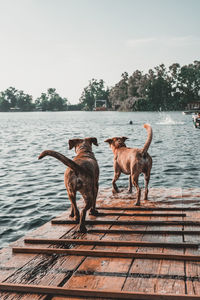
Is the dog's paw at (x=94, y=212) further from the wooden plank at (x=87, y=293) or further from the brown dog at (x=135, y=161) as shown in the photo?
the wooden plank at (x=87, y=293)

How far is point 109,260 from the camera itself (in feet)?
13.4

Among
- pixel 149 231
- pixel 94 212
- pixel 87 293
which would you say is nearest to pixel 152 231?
pixel 149 231

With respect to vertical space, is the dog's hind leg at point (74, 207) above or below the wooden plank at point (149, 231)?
above

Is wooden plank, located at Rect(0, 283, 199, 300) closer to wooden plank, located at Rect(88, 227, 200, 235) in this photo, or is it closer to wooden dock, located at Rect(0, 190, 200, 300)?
wooden dock, located at Rect(0, 190, 200, 300)

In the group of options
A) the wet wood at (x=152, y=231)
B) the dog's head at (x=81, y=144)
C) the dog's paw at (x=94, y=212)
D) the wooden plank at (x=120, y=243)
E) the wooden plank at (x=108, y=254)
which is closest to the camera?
the wooden plank at (x=108, y=254)

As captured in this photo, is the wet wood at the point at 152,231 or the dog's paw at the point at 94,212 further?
the dog's paw at the point at 94,212

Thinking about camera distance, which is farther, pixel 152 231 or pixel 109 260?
pixel 152 231

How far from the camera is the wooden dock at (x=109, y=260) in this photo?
3311 mm

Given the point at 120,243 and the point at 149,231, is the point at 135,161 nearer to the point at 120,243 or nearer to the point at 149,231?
the point at 149,231

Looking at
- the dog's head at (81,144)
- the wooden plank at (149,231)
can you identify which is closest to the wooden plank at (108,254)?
Result: the wooden plank at (149,231)

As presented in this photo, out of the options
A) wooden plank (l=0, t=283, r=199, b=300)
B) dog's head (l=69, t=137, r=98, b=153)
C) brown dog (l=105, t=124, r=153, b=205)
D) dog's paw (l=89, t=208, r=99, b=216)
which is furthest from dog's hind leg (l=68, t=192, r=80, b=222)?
wooden plank (l=0, t=283, r=199, b=300)

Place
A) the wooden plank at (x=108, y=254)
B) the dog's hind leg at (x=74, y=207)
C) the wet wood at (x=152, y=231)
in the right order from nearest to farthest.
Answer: the wooden plank at (x=108, y=254)
the wet wood at (x=152, y=231)
the dog's hind leg at (x=74, y=207)

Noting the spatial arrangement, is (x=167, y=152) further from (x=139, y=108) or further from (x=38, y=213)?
(x=139, y=108)

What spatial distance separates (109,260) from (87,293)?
90 cm
